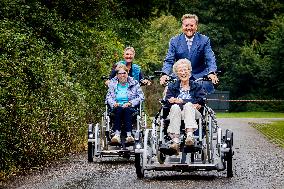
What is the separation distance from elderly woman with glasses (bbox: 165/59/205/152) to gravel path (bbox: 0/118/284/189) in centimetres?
57

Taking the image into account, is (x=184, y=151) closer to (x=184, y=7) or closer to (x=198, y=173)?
(x=198, y=173)

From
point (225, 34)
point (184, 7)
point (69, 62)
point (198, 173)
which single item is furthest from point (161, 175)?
point (225, 34)

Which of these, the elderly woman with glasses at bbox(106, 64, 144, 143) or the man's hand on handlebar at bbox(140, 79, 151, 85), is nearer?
the elderly woman with glasses at bbox(106, 64, 144, 143)

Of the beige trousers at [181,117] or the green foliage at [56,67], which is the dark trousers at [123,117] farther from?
the beige trousers at [181,117]

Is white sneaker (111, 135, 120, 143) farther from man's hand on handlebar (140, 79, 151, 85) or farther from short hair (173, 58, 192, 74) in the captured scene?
short hair (173, 58, 192, 74)

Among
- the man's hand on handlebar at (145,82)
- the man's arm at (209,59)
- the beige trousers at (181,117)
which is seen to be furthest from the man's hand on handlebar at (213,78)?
the man's hand on handlebar at (145,82)

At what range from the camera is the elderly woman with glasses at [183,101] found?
942 centimetres

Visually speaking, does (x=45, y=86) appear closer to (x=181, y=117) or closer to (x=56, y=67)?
(x=56, y=67)

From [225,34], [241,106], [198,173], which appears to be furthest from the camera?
[225,34]

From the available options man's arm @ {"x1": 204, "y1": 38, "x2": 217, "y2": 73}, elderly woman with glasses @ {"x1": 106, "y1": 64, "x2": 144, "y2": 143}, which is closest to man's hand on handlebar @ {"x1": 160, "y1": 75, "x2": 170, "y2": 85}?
man's arm @ {"x1": 204, "y1": 38, "x2": 217, "y2": 73}

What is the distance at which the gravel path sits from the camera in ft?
28.5

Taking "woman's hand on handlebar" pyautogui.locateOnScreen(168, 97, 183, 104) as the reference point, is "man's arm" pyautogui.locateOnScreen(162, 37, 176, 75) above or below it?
above

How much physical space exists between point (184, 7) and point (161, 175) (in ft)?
77.5

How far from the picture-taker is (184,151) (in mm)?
9438
